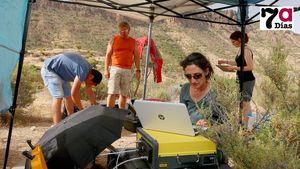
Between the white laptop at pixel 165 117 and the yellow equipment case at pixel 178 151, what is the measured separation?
0.06 m

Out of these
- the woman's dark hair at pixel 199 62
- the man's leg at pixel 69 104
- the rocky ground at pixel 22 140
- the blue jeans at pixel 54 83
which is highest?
the woman's dark hair at pixel 199 62

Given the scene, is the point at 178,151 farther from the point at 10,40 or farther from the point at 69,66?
the point at 69,66

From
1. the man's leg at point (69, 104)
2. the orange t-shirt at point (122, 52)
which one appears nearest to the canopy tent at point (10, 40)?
the man's leg at point (69, 104)

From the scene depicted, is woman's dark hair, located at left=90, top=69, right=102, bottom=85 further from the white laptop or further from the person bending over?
the white laptop

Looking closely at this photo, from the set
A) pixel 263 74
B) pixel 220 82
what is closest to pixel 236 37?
pixel 263 74

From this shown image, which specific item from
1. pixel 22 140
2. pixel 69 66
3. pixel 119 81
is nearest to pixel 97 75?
pixel 69 66

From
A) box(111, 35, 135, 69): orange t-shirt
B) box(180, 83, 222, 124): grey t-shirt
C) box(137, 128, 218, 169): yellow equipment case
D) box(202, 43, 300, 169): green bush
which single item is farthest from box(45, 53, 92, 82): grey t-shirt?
box(137, 128, 218, 169): yellow equipment case

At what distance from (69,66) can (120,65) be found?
4.74ft

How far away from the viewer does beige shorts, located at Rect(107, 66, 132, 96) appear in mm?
6223

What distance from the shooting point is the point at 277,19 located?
150 inches

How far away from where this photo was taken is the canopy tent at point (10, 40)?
10.1 ft

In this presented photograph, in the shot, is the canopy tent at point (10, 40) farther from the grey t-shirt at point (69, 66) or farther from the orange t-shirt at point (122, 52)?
the orange t-shirt at point (122, 52)

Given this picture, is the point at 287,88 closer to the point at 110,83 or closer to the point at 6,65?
the point at 6,65

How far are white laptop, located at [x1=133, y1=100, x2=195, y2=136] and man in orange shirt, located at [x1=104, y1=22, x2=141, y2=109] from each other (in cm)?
365
